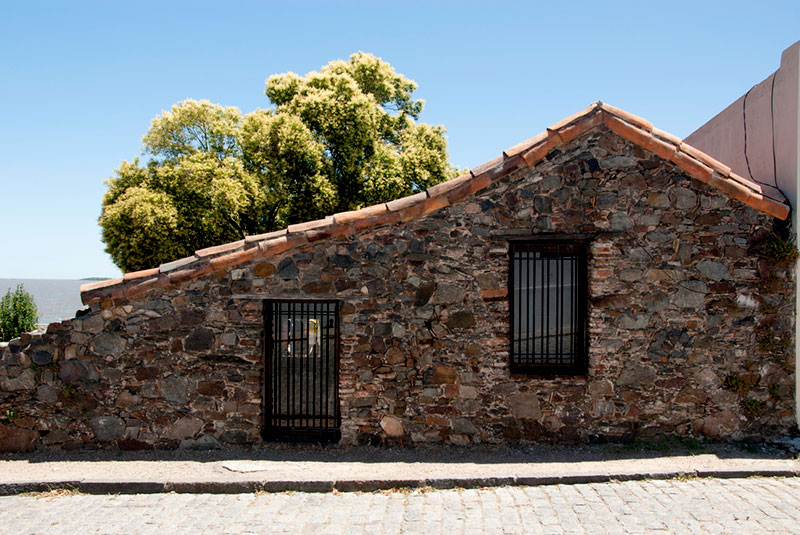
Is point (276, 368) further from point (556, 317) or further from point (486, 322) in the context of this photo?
point (556, 317)

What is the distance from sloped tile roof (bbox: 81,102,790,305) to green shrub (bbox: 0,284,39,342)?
28.4ft

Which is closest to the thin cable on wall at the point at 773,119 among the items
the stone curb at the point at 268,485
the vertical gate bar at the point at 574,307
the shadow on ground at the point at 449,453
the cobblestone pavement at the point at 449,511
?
the vertical gate bar at the point at 574,307

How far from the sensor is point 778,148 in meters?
7.30

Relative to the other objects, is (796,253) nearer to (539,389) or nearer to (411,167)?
(539,389)

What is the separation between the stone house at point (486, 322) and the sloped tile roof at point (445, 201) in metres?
0.03

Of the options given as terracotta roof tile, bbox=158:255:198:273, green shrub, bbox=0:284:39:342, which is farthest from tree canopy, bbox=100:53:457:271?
terracotta roof tile, bbox=158:255:198:273

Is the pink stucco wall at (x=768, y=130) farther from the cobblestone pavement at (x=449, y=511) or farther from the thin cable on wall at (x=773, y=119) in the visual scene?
the cobblestone pavement at (x=449, y=511)

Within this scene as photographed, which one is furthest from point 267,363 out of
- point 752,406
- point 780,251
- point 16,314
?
point 16,314

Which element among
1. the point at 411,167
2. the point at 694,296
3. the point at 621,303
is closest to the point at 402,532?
the point at 621,303

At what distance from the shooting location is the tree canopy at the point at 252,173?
13.6 metres

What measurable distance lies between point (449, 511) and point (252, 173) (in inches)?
461

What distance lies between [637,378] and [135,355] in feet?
20.4

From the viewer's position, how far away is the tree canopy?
13.6 metres

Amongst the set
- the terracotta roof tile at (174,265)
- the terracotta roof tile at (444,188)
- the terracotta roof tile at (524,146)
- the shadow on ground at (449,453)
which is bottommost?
the shadow on ground at (449,453)
